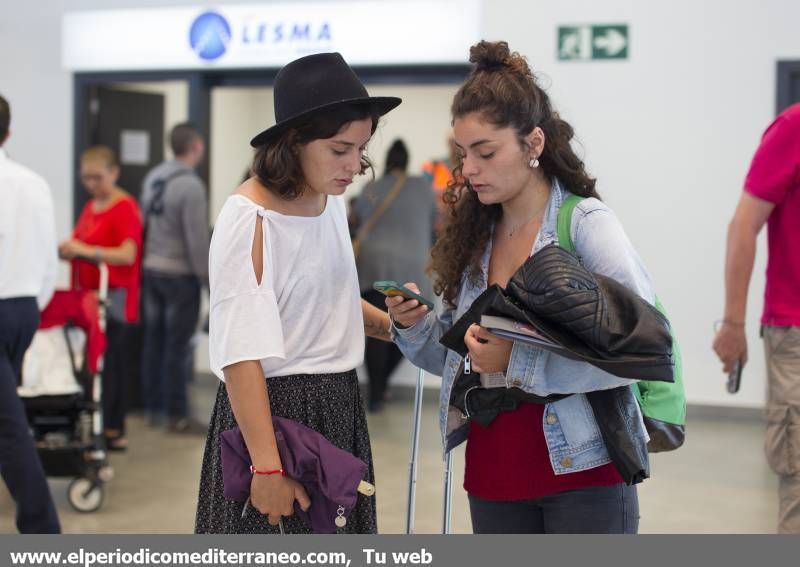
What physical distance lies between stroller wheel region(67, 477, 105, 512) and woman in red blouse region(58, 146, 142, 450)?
48.4 inches

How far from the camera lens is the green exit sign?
725 centimetres

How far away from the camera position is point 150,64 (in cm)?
787

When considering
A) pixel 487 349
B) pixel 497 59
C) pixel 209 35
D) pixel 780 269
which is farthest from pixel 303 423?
pixel 209 35

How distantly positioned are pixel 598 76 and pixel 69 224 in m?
4.04

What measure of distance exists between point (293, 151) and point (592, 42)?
18.1ft

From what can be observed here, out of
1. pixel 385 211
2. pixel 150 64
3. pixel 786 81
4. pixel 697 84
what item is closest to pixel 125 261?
pixel 385 211

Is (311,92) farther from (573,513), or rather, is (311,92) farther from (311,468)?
(573,513)

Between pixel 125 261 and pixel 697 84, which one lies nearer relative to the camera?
pixel 125 261

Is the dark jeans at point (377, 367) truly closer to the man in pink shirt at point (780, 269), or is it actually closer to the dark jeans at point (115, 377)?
the dark jeans at point (115, 377)

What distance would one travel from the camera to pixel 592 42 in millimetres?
7301

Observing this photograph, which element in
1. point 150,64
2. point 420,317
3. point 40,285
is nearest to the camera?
point 420,317

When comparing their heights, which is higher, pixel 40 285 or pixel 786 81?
pixel 786 81

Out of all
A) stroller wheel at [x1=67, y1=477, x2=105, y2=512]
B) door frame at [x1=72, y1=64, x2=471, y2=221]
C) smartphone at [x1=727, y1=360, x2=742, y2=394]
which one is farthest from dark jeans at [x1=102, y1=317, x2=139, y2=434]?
smartphone at [x1=727, y1=360, x2=742, y2=394]

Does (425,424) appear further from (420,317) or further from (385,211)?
(420,317)
